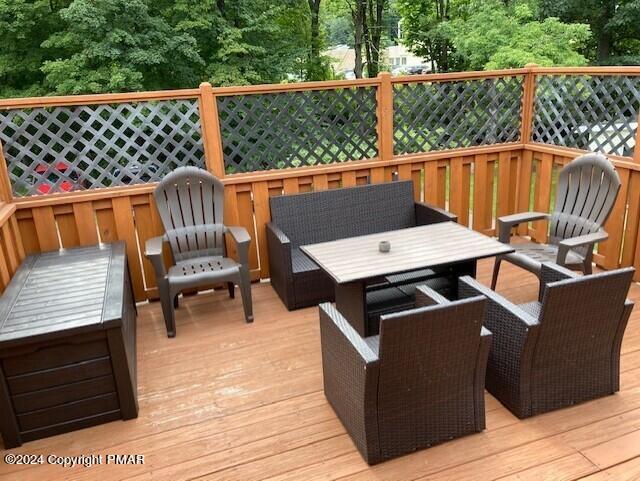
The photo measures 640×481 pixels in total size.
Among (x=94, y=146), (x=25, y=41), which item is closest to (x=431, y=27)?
(x=25, y=41)

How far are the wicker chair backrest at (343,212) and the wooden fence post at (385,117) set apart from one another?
359 mm

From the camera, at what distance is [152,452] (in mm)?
2320

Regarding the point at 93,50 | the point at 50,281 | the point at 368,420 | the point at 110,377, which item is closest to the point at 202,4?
the point at 93,50

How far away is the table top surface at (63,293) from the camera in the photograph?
2.39m

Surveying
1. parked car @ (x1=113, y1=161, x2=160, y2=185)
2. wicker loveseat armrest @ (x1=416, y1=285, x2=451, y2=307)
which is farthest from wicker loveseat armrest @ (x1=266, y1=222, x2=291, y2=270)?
wicker loveseat armrest @ (x1=416, y1=285, x2=451, y2=307)

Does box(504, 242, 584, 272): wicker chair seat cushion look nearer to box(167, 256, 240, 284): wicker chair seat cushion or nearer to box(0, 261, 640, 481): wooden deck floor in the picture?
box(0, 261, 640, 481): wooden deck floor

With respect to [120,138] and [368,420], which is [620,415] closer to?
[368,420]

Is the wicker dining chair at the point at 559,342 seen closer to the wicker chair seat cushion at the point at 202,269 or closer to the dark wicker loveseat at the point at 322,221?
the dark wicker loveseat at the point at 322,221

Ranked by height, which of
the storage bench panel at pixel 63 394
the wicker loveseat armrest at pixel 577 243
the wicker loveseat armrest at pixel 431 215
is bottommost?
the storage bench panel at pixel 63 394

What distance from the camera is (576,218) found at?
3.63m

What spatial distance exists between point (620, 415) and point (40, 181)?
376 centimetres

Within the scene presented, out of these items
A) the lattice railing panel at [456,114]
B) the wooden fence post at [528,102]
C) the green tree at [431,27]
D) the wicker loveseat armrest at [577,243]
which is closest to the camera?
the wicker loveseat armrest at [577,243]

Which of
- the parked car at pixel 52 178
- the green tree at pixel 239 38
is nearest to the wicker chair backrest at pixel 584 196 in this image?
the parked car at pixel 52 178

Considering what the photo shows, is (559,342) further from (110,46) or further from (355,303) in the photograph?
(110,46)
